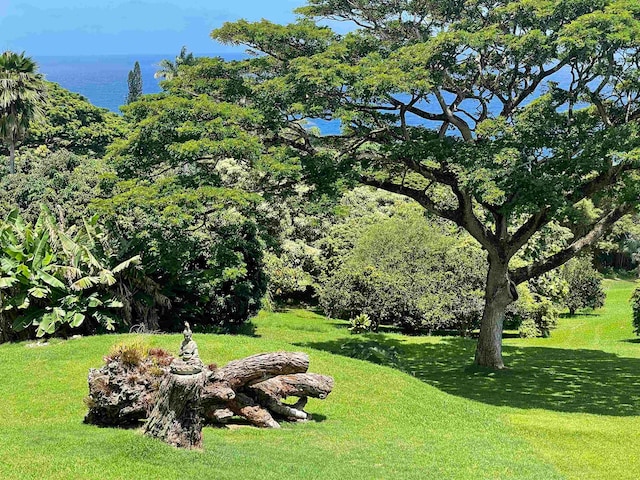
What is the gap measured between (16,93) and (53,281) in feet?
94.3

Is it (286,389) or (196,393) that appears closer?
(196,393)

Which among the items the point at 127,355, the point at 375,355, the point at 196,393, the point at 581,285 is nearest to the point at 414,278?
the point at 375,355

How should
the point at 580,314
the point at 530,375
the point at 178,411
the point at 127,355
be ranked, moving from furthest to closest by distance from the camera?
the point at 580,314 < the point at 530,375 < the point at 127,355 < the point at 178,411

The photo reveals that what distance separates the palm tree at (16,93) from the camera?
4175cm

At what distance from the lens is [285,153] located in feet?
53.9

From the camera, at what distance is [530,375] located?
59.8ft

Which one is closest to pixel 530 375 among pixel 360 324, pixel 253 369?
pixel 360 324

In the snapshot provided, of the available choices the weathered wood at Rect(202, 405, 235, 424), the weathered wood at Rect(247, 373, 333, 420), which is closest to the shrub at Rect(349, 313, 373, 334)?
the weathered wood at Rect(247, 373, 333, 420)

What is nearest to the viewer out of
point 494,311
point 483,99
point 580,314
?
point 483,99

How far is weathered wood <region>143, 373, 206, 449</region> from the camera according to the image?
8.16m

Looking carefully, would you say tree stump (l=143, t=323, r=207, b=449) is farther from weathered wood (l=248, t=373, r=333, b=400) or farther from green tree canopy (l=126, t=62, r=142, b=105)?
green tree canopy (l=126, t=62, r=142, b=105)

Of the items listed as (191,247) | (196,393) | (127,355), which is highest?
(191,247)

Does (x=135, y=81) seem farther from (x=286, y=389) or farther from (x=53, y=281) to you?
(x=286, y=389)

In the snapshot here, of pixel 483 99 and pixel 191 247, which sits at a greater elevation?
pixel 483 99
